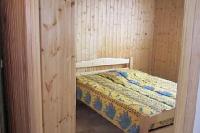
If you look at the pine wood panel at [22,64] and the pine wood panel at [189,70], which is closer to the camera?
the pine wood panel at [189,70]

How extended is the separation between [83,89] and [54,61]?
2.49 m

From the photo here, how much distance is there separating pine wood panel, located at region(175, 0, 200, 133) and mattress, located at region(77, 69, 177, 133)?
6.49ft

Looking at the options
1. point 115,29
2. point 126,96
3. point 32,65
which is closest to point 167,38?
point 115,29

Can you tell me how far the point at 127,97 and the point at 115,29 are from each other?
1.92 metres

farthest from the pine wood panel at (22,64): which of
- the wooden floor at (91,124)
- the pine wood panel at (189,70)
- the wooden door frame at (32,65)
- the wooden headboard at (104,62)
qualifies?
the wooden headboard at (104,62)

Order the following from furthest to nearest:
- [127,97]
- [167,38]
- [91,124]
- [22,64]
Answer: [167,38] < [91,124] < [127,97] < [22,64]

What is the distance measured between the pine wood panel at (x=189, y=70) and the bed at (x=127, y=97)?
1901 millimetres

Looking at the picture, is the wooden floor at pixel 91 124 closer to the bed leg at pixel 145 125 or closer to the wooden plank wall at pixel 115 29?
the bed leg at pixel 145 125

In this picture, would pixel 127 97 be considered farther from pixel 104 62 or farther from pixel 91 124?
pixel 104 62

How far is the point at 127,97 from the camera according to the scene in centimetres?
339

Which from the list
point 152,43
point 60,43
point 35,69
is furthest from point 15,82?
point 152,43

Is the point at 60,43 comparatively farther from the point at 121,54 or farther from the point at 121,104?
the point at 121,54

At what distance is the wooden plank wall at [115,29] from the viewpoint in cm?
456

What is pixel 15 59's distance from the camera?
199 centimetres
